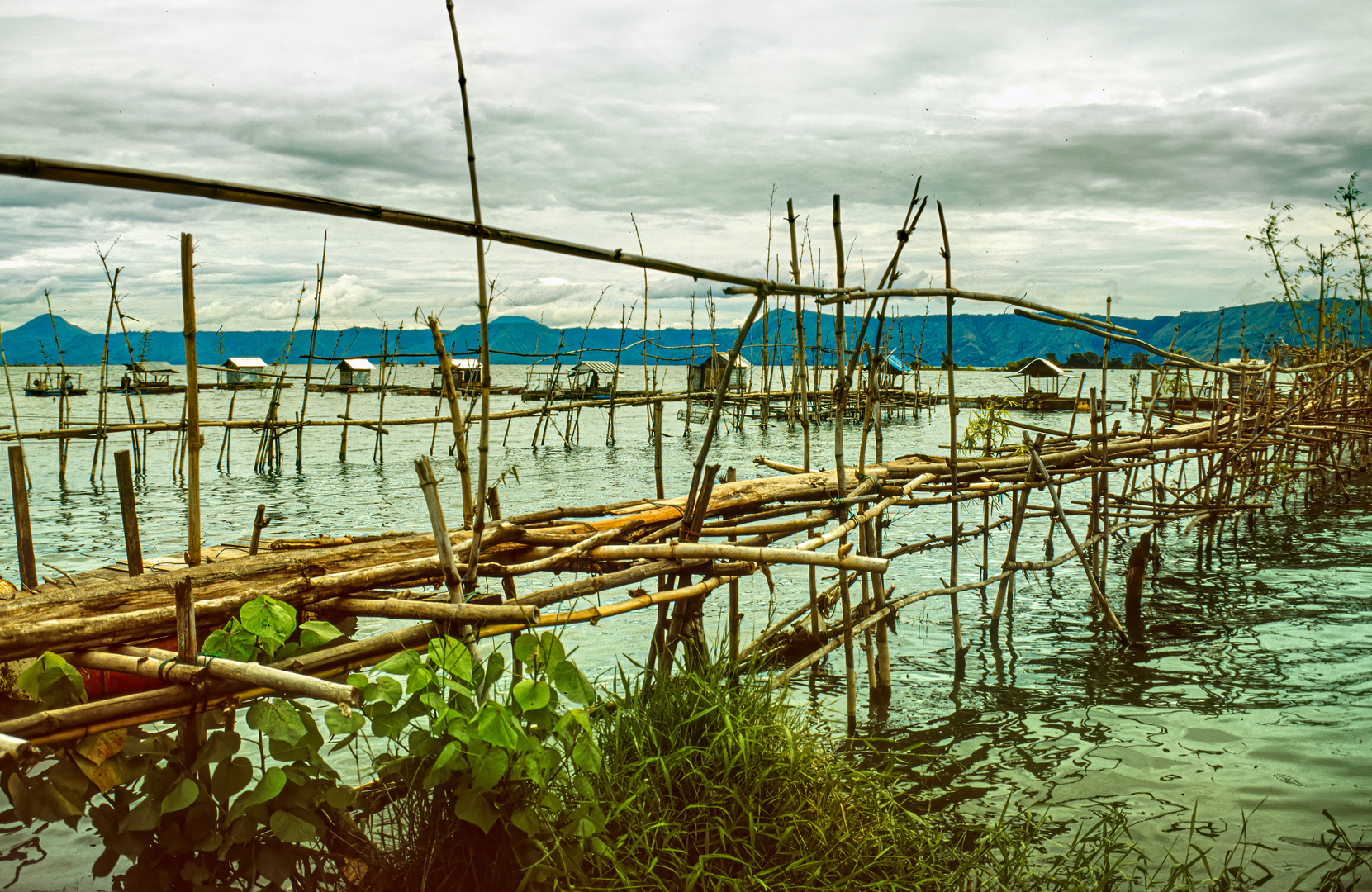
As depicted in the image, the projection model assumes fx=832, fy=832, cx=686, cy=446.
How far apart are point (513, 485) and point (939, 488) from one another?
14.4 m

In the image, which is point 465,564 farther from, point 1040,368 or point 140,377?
point 1040,368

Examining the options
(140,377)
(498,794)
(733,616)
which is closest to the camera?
(498,794)

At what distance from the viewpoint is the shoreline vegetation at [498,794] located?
90.9 inches

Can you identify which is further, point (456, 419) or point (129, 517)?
point (129, 517)

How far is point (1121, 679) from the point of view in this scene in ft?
19.9

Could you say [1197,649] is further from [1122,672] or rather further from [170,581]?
[170,581]

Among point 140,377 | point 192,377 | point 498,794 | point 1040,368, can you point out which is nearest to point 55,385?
point 140,377

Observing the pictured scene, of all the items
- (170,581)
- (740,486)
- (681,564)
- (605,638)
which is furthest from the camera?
(605,638)

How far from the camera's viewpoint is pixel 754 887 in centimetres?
268

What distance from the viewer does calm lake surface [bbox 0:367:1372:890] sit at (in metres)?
4.24

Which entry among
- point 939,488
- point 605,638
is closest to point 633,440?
point 605,638

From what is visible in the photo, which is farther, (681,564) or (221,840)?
(681,564)

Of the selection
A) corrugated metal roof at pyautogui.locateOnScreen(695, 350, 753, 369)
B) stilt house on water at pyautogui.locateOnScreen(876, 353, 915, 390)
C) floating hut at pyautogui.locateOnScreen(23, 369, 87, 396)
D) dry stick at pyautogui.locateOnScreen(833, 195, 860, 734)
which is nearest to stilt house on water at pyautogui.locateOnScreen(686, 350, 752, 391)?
corrugated metal roof at pyautogui.locateOnScreen(695, 350, 753, 369)

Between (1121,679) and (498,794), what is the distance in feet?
17.2
